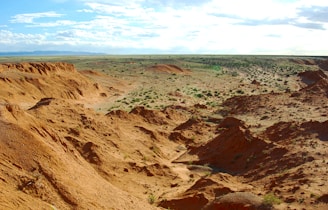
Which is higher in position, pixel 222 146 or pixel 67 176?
pixel 67 176

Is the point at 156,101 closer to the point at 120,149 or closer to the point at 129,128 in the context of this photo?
the point at 129,128

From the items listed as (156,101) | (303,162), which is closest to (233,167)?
(303,162)

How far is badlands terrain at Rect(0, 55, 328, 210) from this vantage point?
12.3 m

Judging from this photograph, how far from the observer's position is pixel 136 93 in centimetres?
5053

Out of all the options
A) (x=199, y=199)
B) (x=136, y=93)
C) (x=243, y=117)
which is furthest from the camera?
(x=136, y=93)

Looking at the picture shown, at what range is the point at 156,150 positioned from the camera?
81.3 feet

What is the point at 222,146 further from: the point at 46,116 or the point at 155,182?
the point at 46,116

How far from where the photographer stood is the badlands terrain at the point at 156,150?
12.3 metres

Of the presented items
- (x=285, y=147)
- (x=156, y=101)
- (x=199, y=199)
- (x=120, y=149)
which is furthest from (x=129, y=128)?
(x=156, y=101)

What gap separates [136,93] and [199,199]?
3516cm

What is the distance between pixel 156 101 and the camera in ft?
144

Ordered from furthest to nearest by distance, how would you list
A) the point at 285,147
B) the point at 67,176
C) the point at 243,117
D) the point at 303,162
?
the point at 243,117, the point at 285,147, the point at 303,162, the point at 67,176

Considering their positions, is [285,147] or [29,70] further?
[29,70]

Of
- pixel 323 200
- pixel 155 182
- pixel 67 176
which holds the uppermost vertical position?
pixel 67 176
